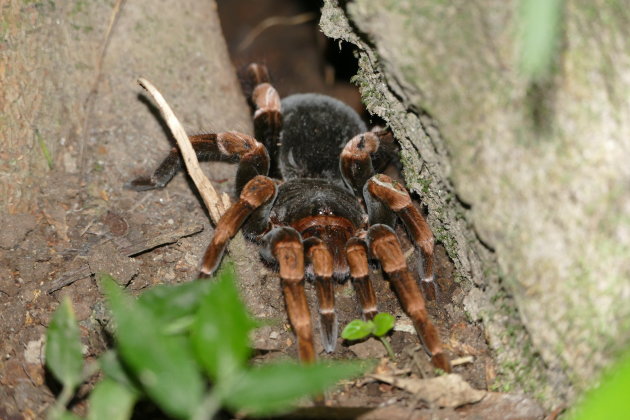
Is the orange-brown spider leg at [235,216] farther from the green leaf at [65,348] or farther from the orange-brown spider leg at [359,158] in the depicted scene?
the green leaf at [65,348]

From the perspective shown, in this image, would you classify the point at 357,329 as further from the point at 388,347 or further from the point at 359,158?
the point at 359,158

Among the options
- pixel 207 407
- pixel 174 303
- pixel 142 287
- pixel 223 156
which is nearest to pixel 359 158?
pixel 223 156

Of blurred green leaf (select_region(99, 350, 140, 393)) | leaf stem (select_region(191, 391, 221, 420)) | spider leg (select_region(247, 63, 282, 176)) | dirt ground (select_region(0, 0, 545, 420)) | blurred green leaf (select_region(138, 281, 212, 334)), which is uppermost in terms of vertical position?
leaf stem (select_region(191, 391, 221, 420))

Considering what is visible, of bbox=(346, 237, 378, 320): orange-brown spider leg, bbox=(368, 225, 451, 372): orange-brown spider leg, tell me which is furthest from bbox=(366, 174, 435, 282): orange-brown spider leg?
bbox=(346, 237, 378, 320): orange-brown spider leg

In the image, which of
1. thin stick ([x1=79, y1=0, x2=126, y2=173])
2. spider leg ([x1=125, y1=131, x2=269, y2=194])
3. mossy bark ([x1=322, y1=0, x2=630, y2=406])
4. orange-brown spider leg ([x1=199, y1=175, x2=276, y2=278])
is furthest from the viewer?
thin stick ([x1=79, y1=0, x2=126, y2=173])

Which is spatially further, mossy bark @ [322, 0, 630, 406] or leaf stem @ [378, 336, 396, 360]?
leaf stem @ [378, 336, 396, 360]

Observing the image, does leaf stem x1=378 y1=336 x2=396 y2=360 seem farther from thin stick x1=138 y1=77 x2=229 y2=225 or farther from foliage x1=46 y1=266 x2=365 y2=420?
foliage x1=46 y1=266 x2=365 y2=420

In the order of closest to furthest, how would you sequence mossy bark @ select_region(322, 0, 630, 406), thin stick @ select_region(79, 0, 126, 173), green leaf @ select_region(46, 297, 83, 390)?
green leaf @ select_region(46, 297, 83, 390) → mossy bark @ select_region(322, 0, 630, 406) → thin stick @ select_region(79, 0, 126, 173)

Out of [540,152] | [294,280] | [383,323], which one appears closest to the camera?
[540,152]
